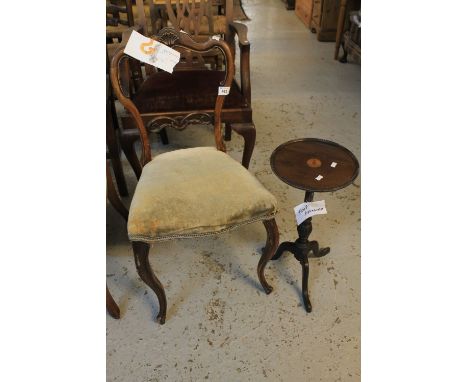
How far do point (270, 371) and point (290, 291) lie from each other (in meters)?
0.32

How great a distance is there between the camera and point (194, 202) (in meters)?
1.11

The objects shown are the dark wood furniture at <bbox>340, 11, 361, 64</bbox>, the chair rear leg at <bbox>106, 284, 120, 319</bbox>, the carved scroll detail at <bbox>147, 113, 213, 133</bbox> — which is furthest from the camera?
the dark wood furniture at <bbox>340, 11, 361, 64</bbox>

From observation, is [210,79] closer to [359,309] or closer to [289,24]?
[359,309]

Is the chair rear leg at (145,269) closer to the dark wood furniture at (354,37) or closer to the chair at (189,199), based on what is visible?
the chair at (189,199)

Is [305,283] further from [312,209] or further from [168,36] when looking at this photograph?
[168,36]

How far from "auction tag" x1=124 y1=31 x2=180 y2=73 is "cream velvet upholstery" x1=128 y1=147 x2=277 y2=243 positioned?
0.35 m

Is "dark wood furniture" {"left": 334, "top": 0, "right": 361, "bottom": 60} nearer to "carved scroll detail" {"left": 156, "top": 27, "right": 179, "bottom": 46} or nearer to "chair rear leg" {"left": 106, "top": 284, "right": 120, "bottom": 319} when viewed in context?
"carved scroll detail" {"left": 156, "top": 27, "right": 179, "bottom": 46}

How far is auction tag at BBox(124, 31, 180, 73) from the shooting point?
115cm

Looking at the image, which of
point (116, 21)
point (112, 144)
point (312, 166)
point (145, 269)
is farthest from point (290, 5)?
point (145, 269)

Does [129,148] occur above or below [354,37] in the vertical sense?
below

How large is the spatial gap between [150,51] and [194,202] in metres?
0.51

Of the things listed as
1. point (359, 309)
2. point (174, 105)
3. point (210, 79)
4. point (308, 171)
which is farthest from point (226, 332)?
point (210, 79)

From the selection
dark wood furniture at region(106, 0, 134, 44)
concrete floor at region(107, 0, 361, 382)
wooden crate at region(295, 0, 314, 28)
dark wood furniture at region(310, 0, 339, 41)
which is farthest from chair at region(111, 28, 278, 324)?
wooden crate at region(295, 0, 314, 28)

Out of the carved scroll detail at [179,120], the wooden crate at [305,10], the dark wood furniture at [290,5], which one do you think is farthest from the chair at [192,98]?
the dark wood furniture at [290,5]
